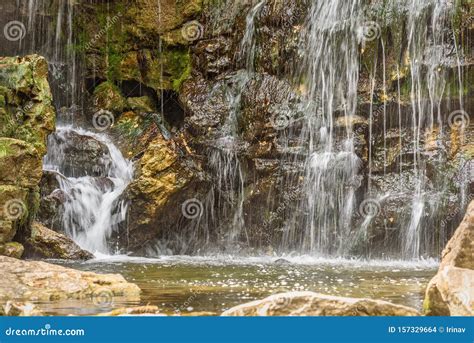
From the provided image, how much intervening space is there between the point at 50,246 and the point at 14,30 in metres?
7.55

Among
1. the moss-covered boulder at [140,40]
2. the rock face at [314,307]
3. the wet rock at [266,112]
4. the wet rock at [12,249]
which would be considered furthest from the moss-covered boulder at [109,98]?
the rock face at [314,307]

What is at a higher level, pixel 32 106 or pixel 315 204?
pixel 32 106

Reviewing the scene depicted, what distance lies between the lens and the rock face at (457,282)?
511 cm

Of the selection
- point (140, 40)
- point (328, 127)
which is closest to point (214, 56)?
point (140, 40)

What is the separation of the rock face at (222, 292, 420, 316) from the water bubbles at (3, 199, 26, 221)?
6323mm

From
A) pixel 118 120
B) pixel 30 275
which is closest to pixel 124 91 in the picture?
pixel 118 120

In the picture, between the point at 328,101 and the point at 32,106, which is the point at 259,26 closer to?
the point at 328,101

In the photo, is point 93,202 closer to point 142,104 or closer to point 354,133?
point 142,104

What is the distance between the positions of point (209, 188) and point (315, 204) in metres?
2.16

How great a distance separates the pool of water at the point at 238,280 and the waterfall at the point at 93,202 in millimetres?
961

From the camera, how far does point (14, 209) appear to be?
1039 centimetres

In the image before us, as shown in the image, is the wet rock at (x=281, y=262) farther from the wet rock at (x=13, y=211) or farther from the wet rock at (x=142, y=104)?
the wet rock at (x=142, y=104)

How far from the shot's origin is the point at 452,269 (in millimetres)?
5434

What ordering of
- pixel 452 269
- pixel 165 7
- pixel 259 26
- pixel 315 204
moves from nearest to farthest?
1. pixel 452 269
2. pixel 315 204
3. pixel 259 26
4. pixel 165 7
